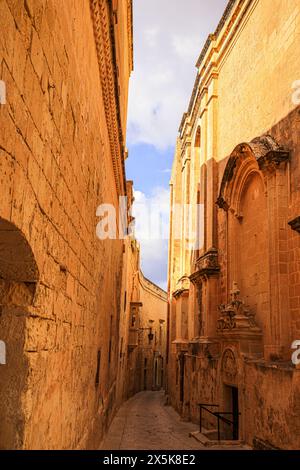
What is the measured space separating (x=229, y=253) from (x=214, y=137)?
548 centimetres

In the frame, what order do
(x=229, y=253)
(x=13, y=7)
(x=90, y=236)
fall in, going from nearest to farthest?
Answer: (x=13, y=7) → (x=90, y=236) → (x=229, y=253)

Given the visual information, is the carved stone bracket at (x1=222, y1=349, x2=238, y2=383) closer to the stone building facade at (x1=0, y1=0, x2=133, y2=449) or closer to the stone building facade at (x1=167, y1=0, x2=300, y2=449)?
the stone building facade at (x1=167, y1=0, x2=300, y2=449)

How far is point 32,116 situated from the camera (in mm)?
2424

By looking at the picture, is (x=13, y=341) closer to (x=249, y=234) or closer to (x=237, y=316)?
(x=237, y=316)

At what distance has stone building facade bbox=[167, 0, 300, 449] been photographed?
30.4ft

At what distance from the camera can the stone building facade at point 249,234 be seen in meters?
9.27

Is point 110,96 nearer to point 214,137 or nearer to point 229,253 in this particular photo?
point 229,253

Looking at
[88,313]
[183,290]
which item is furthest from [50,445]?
[183,290]

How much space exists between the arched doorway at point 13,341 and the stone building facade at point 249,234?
6.59 meters

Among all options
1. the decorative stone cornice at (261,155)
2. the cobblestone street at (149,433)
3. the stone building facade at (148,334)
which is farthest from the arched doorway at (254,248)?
the stone building facade at (148,334)

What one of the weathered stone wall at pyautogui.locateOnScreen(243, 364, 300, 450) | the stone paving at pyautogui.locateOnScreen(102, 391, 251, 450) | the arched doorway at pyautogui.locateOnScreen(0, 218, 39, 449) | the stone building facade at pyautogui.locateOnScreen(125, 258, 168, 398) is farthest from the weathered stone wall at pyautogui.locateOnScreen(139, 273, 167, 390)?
the arched doorway at pyautogui.locateOnScreen(0, 218, 39, 449)

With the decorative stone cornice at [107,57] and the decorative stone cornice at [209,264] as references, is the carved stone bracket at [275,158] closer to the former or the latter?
the decorative stone cornice at [107,57]

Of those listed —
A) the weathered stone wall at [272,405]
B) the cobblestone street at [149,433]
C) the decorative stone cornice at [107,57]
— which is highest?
the decorative stone cornice at [107,57]

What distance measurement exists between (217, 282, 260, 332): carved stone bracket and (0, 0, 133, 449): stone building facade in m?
6.67
